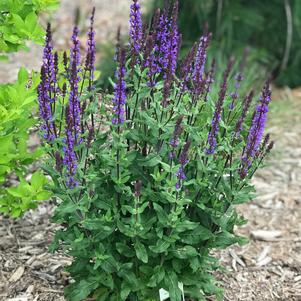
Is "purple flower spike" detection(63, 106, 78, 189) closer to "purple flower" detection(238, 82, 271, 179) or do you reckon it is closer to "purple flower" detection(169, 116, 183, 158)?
"purple flower" detection(169, 116, 183, 158)

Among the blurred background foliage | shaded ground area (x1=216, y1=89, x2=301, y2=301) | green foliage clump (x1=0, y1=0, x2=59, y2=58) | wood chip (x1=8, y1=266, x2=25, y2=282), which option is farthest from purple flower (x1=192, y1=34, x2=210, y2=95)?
the blurred background foliage

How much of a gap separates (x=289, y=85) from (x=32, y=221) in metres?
3.70

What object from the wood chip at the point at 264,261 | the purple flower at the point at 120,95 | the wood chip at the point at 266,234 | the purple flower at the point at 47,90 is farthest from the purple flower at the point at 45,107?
the wood chip at the point at 266,234

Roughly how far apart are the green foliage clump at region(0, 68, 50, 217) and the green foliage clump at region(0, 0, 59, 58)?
0.16 meters

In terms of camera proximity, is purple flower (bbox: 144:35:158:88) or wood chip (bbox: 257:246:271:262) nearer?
purple flower (bbox: 144:35:158:88)

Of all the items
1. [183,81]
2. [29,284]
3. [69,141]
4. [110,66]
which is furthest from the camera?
[110,66]

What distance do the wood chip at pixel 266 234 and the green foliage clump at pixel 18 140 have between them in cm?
159

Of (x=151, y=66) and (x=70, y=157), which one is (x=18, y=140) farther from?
(x=151, y=66)

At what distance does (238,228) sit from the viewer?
4.00 metres

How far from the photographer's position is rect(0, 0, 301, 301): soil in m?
3.20

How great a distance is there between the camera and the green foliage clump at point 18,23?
8.96ft

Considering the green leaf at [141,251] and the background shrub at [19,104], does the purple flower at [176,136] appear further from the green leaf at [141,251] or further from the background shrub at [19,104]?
the background shrub at [19,104]

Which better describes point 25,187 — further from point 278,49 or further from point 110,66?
point 278,49

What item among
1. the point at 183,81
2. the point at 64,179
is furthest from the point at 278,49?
the point at 64,179
